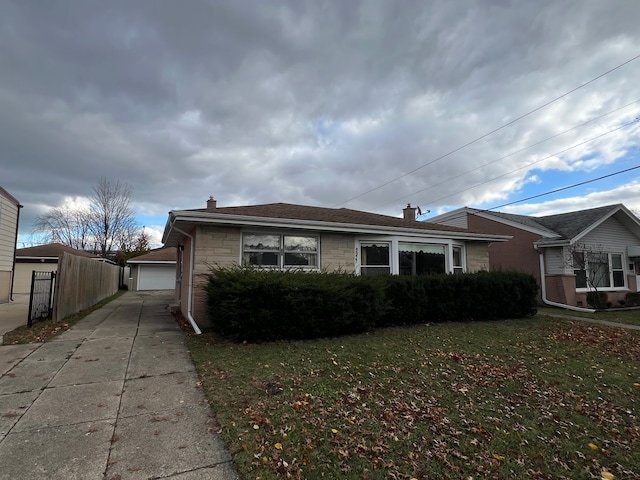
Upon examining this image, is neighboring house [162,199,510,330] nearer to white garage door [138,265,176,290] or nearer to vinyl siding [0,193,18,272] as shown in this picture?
vinyl siding [0,193,18,272]

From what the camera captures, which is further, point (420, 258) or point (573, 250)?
point (573, 250)

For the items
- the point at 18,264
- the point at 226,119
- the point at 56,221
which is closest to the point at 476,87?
the point at 226,119

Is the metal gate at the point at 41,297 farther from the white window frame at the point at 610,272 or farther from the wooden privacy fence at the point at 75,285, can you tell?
the white window frame at the point at 610,272

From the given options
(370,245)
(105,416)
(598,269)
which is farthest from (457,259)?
(105,416)

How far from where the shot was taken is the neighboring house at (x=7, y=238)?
15.2m

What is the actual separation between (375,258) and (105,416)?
869 centimetres

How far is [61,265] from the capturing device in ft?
29.6

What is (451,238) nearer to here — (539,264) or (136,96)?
(539,264)

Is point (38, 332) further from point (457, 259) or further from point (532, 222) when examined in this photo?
point (532, 222)

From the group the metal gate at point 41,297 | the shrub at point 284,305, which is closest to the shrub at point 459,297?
the shrub at point 284,305

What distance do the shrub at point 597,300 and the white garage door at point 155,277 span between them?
88.9ft

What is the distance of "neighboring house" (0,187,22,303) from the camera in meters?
15.2

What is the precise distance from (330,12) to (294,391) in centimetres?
868

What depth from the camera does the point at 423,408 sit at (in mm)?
3869
